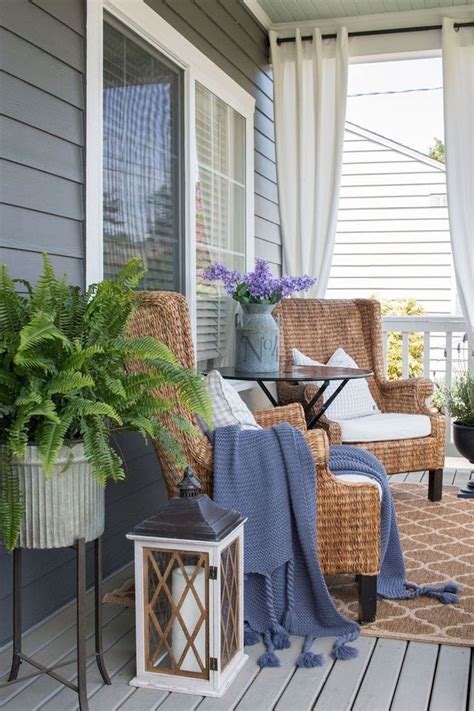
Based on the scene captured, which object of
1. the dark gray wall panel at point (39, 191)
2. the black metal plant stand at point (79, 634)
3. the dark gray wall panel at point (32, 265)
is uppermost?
the dark gray wall panel at point (39, 191)

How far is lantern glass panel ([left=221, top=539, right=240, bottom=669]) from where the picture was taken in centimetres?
231

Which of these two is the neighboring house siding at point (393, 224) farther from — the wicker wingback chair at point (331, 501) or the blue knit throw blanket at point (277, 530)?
the blue knit throw blanket at point (277, 530)

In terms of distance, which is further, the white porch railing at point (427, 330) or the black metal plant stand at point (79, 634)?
the white porch railing at point (427, 330)

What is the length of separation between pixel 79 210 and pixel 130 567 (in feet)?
4.72

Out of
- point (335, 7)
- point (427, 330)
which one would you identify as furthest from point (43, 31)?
point (427, 330)

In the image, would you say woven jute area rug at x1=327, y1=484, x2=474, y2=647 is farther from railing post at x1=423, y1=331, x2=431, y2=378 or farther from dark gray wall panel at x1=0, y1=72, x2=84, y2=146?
dark gray wall panel at x1=0, y1=72, x2=84, y2=146

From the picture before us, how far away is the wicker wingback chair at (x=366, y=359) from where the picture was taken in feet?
14.1

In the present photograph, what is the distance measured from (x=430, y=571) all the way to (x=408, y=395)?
1.50m

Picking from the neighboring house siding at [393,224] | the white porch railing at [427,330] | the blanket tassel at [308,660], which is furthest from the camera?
the neighboring house siding at [393,224]

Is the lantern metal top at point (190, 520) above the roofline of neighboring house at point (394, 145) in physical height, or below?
below

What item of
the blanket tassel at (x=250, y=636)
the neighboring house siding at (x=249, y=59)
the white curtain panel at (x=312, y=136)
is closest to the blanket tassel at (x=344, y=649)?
the blanket tassel at (x=250, y=636)

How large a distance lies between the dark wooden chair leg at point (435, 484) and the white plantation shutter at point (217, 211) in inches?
49.4

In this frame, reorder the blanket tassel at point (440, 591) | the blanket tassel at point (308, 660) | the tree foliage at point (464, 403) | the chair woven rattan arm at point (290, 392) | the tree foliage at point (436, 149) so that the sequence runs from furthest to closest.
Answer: the tree foliage at point (436, 149)
the tree foliage at point (464, 403)
the chair woven rattan arm at point (290, 392)
the blanket tassel at point (440, 591)
the blanket tassel at point (308, 660)

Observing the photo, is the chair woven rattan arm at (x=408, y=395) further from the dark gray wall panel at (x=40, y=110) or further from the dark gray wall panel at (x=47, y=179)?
the dark gray wall panel at (x=40, y=110)
